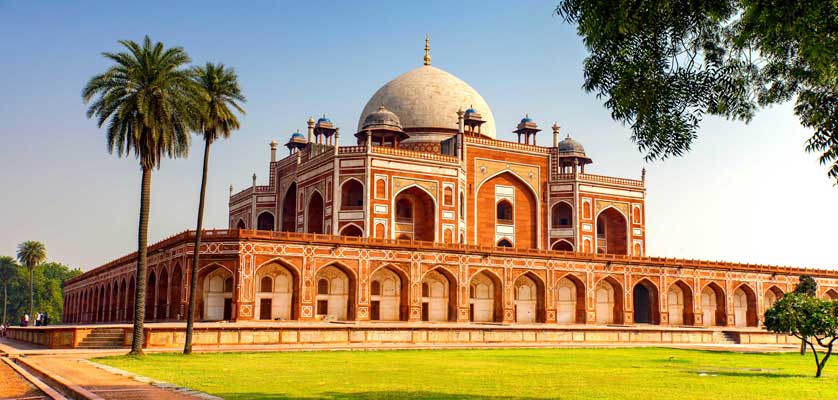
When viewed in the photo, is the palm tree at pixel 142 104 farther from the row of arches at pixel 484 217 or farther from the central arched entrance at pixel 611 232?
the central arched entrance at pixel 611 232

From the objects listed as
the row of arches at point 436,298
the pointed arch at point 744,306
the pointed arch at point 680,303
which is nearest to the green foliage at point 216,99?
the row of arches at point 436,298

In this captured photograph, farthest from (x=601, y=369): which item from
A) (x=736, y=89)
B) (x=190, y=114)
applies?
(x=190, y=114)

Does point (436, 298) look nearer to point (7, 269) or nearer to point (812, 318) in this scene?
point (812, 318)

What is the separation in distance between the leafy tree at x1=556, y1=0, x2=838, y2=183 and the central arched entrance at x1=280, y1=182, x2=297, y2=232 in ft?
159

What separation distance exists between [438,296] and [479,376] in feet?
91.5

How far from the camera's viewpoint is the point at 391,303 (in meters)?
43.5

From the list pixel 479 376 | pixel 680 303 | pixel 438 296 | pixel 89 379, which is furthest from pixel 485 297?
pixel 89 379

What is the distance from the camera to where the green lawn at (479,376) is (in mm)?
13711

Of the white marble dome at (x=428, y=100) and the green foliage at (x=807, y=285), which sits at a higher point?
the white marble dome at (x=428, y=100)

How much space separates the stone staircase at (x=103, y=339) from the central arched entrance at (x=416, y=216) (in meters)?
23.2

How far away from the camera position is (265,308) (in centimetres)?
4028

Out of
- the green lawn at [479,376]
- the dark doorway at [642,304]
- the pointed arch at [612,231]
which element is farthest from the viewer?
the pointed arch at [612,231]

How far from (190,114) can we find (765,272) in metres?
43.7

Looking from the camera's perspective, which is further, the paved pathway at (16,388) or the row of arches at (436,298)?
the row of arches at (436,298)
